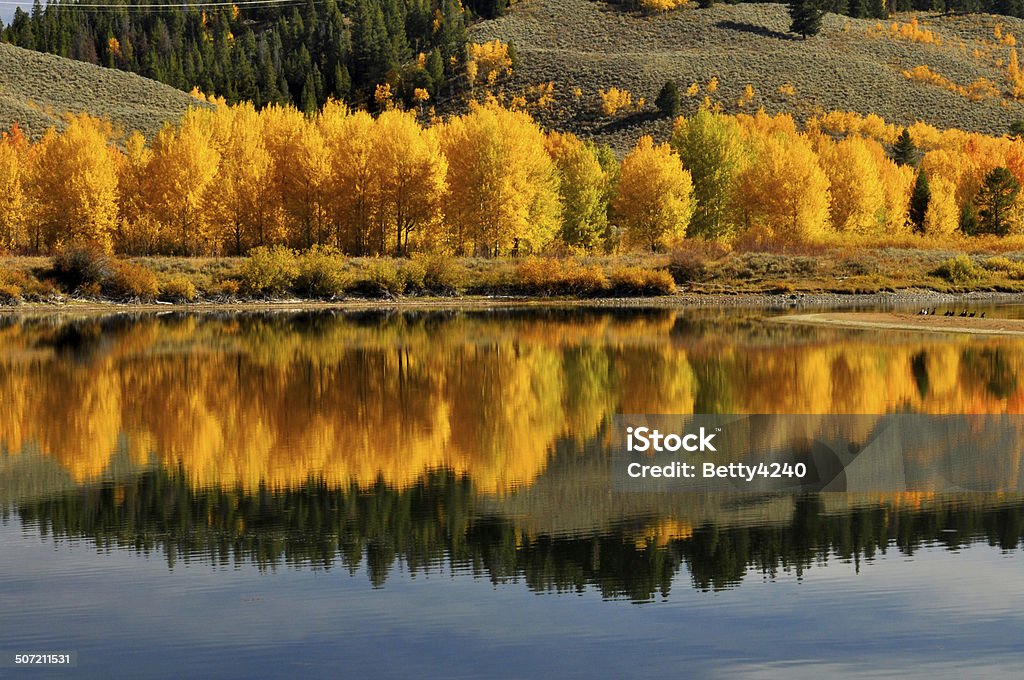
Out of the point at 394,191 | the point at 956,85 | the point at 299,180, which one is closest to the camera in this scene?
the point at 394,191

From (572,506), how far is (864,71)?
15344 cm

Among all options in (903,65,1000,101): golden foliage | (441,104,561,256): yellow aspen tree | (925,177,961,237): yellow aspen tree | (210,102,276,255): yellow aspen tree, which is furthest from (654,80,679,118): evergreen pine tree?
(210,102,276,255): yellow aspen tree

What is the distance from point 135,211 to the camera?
6334 cm

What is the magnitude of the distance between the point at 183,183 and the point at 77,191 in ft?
18.0

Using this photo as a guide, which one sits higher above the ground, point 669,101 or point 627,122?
point 669,101

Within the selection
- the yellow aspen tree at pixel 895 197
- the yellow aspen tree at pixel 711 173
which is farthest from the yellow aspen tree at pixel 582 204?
the yellow aspen tree at pixel 895 197

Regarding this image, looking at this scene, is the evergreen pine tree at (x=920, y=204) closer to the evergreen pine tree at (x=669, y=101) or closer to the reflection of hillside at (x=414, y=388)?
the evergreen pine tree at (x=669, y=101)

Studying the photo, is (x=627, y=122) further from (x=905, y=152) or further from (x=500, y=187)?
(x=500, y=187)

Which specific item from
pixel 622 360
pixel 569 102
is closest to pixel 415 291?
pixel 622 360

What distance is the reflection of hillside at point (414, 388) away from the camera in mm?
17766

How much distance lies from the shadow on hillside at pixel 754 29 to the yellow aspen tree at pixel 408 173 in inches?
4719

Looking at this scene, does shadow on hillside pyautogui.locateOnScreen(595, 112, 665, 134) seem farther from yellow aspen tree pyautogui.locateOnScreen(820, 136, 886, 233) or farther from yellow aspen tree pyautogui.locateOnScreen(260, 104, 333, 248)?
yellow aspen tree pyautogui.locateOnScreen(260, 104, 333, 248)

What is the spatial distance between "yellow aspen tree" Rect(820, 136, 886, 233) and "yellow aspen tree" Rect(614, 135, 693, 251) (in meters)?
12.9

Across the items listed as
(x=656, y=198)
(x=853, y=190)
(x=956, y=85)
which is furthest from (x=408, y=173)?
(x=956, y=85)
